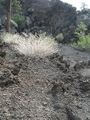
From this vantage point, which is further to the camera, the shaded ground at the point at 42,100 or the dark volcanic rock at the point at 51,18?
the dark volcanic rock at the point at 51,18

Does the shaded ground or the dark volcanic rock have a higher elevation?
the dark volcanic rock

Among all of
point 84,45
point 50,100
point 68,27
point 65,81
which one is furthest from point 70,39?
point 50,100

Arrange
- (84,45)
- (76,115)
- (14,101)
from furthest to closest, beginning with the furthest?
(84,45) → (14,101) → (76,115)

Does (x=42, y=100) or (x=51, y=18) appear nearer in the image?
(x=42, y=100)

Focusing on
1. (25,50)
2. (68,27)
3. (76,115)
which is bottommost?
(76,115)

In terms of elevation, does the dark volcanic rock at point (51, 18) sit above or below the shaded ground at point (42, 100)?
above

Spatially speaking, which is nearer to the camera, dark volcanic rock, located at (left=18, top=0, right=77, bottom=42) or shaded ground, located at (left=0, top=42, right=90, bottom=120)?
shaded ground, located at (left=0, top=42, right=90, bottom=120)

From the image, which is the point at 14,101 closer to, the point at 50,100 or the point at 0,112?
the point at 0,112

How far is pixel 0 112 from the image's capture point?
2002 mm

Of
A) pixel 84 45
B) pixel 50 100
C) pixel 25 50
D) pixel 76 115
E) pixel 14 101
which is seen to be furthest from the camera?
pixel 84 45

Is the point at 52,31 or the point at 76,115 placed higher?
the point at 52,31

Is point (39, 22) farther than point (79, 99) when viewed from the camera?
Yes

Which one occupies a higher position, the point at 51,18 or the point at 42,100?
the point at 51,18

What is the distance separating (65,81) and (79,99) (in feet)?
2.92
